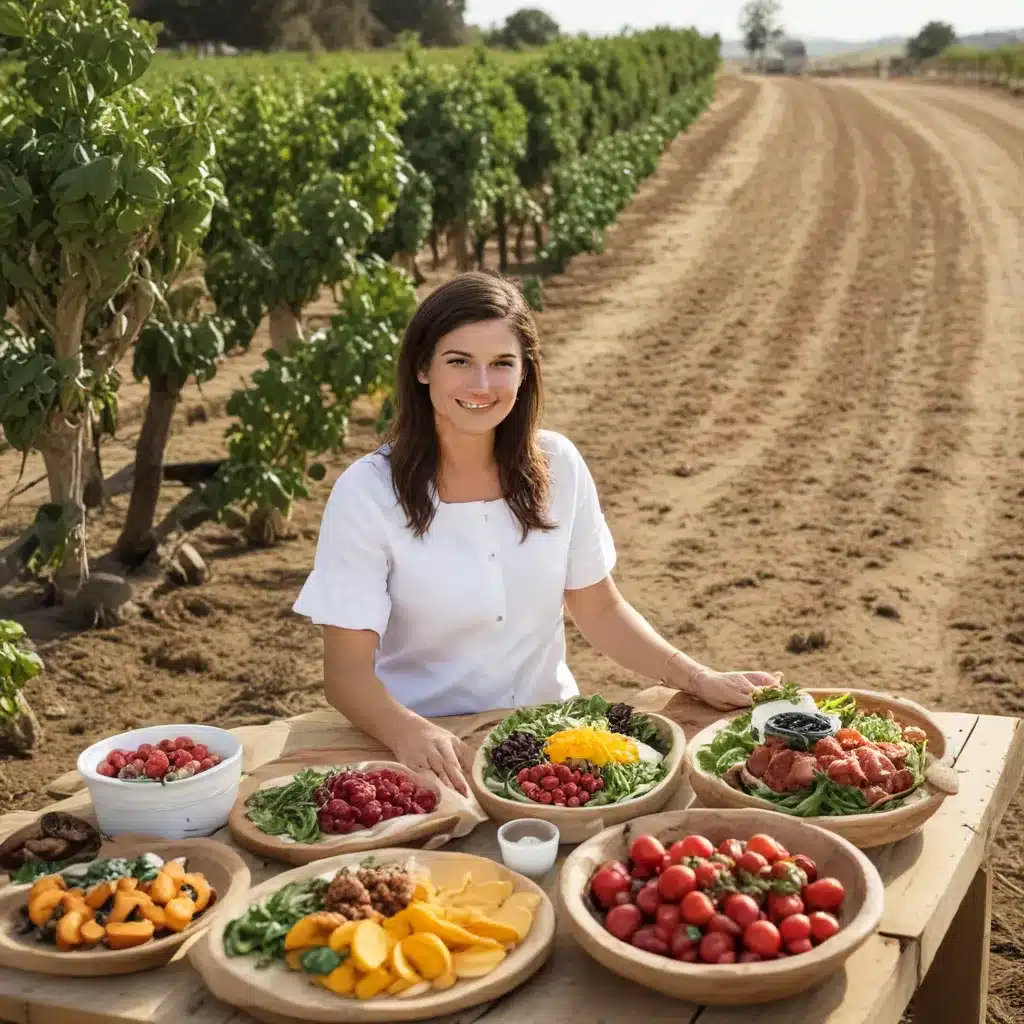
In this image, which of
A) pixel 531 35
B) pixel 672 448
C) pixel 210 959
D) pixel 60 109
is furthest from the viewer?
pixel 531 35

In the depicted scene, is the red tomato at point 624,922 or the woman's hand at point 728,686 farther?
the woman's hand at point 728,686

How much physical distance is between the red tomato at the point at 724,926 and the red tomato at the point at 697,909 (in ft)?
0.03

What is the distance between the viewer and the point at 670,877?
2.25 meters

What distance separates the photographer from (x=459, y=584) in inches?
132

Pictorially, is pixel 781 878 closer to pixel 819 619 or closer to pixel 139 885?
pixel 139 885

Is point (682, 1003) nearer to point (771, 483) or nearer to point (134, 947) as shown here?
point (134, 947)

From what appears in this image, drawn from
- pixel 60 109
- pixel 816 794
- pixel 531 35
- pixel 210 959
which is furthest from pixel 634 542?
pixel 531 35

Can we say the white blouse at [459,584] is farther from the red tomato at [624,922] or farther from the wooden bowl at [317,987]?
the red tomato at [624,922]

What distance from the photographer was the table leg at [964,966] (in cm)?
328

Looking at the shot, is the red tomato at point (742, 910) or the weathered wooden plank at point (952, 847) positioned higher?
the red tomato at point (742, 910)

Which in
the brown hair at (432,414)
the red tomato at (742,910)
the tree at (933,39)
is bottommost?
the red tomato at (742,910)

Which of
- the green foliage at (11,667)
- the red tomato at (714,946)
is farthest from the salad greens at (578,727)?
the green foliage at (11,667)

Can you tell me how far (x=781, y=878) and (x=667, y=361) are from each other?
986cm

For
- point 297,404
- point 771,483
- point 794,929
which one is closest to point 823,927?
point 794,929
